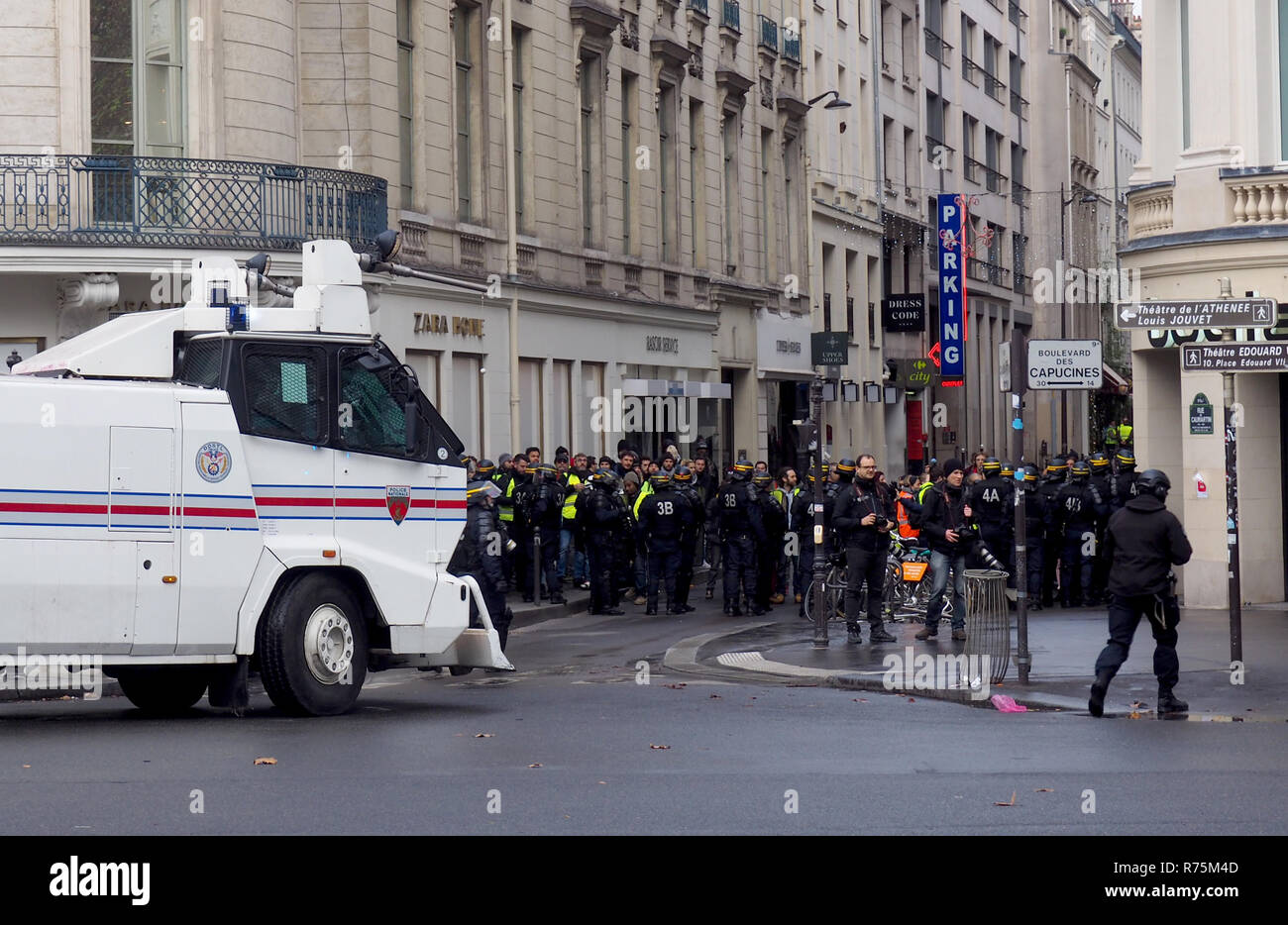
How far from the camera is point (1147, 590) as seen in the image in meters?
13.7

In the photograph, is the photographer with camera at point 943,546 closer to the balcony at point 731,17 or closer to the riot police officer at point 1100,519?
the riot police officer at point 1100,519

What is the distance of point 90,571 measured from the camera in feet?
39.8

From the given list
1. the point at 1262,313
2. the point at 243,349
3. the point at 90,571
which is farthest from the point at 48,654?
the point at 1262,313

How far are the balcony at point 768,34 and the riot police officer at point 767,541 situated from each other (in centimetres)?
1919

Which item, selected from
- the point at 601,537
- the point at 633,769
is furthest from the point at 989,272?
the point at 633,769

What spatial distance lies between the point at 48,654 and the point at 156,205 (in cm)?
1096

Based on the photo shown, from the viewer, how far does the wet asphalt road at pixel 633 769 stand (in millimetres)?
8914

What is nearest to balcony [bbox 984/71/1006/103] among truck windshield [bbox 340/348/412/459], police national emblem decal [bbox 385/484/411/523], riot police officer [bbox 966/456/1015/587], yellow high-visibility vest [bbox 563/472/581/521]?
riot police officer [bbox 966/456/1015/587]

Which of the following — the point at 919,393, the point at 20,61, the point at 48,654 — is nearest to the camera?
the point at 48,654

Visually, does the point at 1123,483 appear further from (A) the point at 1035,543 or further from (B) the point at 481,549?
(B) the point at 481,549

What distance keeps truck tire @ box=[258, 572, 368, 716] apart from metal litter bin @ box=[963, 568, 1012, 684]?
506 cm

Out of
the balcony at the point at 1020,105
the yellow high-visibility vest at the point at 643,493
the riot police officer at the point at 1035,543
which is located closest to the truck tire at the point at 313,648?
the yellow high-visibility vest at the point at 643,493
